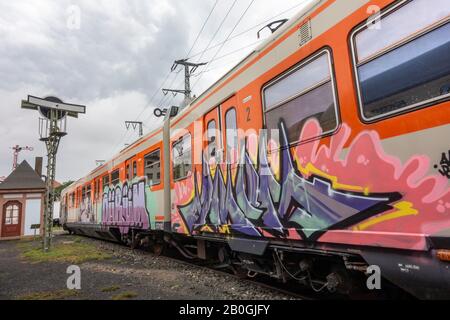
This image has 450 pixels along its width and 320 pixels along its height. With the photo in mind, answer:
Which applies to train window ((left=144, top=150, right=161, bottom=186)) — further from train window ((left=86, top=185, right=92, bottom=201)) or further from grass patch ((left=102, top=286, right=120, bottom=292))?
train window ((left=86, top=185, right=92, bottom=201))

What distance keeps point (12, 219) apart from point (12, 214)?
319 millimetres

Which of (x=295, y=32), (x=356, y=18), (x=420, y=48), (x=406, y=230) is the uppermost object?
(x=295, y=32)

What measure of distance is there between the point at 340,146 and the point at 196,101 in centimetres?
414

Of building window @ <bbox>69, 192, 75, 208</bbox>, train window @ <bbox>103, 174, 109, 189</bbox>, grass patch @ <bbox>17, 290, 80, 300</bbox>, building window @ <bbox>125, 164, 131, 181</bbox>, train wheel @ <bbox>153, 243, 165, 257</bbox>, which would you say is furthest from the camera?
building window @ <bbox>69, 192, 75, 208</bbox>

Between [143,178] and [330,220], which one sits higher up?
[143,178]

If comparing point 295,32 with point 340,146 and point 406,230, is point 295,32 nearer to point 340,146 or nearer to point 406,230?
point 340,146

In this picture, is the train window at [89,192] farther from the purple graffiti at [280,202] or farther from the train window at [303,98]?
the train window at [303,98]

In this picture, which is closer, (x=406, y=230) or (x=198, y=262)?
(x=406, y=230)

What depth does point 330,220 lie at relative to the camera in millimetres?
3779

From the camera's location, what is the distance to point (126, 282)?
648 centimetres

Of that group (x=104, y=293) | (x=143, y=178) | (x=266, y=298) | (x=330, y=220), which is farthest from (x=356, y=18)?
(x=143, y=178)

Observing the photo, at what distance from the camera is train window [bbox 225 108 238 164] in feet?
18.4

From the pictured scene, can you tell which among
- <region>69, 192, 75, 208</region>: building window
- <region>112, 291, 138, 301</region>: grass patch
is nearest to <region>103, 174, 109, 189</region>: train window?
<region>69, 192, 75, 208</region>: building window

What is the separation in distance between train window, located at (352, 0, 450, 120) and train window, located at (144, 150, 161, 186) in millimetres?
6196
